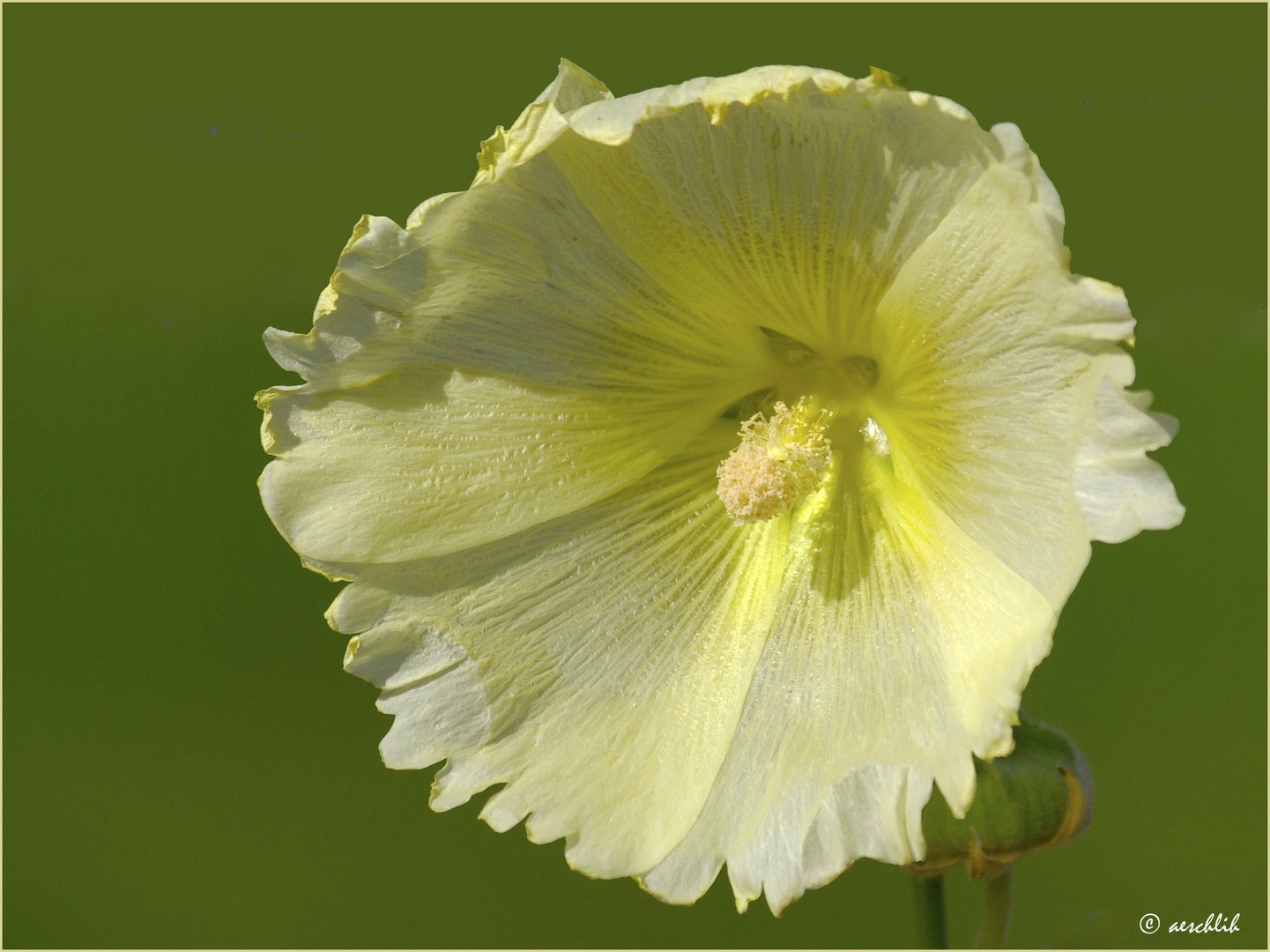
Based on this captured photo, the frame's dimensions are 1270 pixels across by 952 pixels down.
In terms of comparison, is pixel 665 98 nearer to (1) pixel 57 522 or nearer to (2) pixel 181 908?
(1) pixel 57 522

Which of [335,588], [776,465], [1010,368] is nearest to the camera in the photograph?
[1010,368]

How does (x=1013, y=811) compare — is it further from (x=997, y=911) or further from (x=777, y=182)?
(x=777, y=182)

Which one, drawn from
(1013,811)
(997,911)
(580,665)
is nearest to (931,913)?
(997,911)

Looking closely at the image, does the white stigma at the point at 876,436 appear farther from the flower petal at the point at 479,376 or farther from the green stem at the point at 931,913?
the green stem at the point at 931,913

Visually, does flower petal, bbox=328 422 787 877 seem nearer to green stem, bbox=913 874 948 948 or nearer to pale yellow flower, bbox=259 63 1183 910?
pale yellow flower, bbox=259 63 1183 910

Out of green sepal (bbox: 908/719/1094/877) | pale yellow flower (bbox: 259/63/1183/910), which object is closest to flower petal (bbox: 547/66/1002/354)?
pale yellow flower (bbox: 259/63/1183/910)
